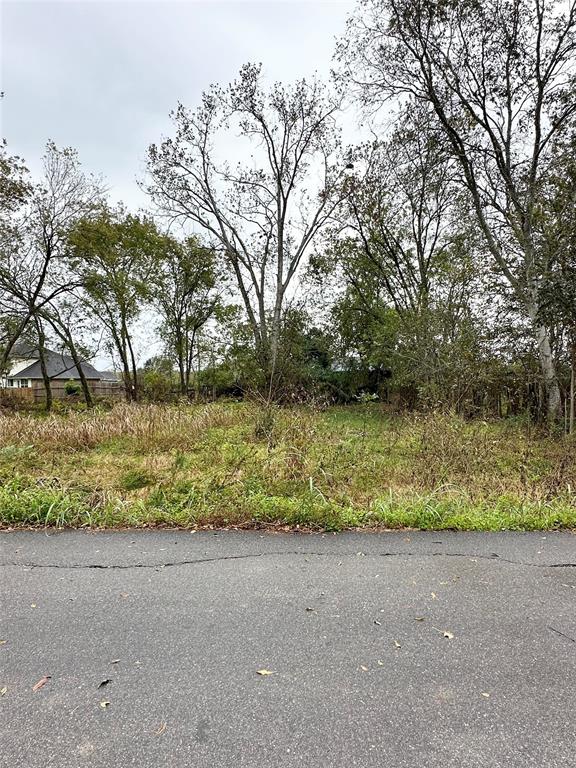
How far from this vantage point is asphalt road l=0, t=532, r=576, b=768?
136 cm

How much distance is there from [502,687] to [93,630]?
1948 millimetres

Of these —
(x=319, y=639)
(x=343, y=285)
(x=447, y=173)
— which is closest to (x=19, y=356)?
(x=343, y=285)

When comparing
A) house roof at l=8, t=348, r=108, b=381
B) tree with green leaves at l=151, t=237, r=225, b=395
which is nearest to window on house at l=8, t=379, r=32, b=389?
house roof at l=8, t=348, r=108, b=381

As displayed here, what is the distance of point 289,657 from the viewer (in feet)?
5.89

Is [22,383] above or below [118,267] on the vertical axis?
below

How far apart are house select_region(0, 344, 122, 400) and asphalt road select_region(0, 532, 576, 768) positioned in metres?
19.1

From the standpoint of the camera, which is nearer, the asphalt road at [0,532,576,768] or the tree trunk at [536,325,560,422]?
the asphalt road at [0,532,576,768]

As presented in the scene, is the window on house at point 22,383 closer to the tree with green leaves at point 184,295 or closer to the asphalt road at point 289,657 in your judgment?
the tree with green leaves at point 184,295

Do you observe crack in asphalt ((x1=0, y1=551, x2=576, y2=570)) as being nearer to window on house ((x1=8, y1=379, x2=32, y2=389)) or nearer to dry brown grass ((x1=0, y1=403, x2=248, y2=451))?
dry brown grass ((x1=0, y1=403, x2=248, y2=451))

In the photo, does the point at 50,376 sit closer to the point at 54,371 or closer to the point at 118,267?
the point at 54,371

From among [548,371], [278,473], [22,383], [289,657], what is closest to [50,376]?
[22,383]

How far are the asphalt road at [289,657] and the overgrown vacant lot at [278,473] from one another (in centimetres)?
60

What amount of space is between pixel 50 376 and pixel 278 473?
26.7 metres

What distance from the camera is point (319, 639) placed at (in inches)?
75.7
